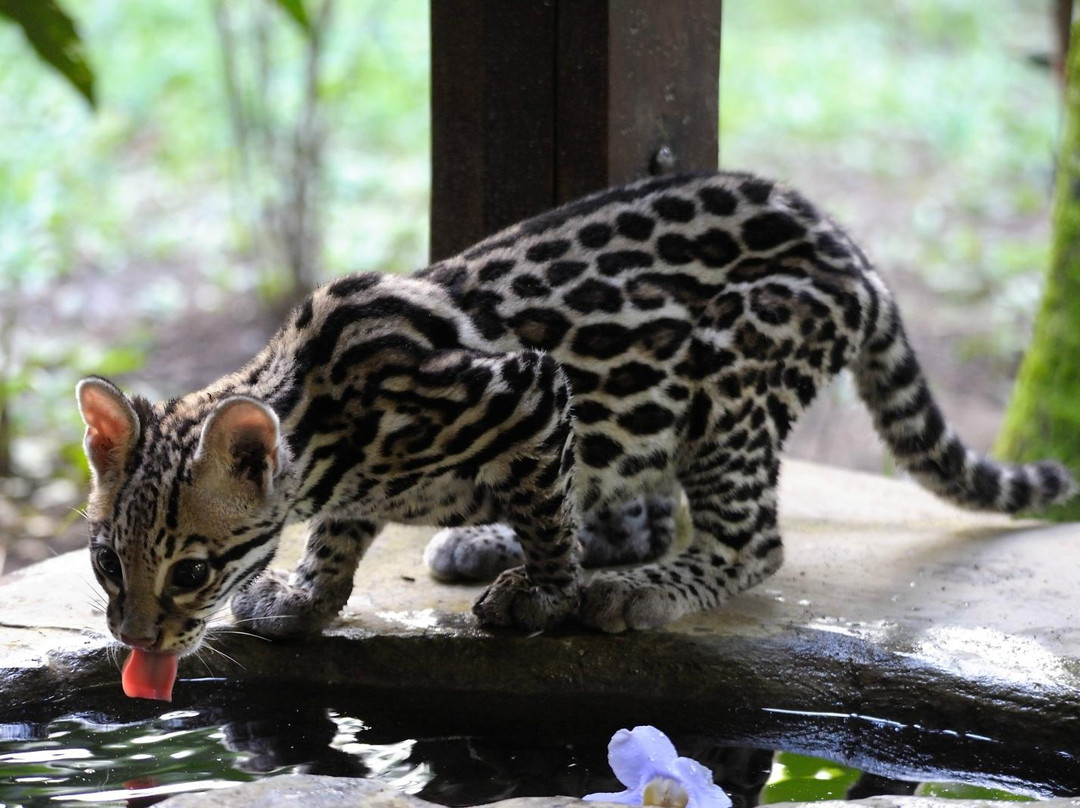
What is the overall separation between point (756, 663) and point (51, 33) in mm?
2794

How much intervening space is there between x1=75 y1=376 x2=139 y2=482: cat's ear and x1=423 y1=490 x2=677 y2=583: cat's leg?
56.5 inches

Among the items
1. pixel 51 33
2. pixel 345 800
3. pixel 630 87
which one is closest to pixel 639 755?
pixel 345 800

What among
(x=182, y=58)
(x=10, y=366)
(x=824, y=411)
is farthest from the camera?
(x=182, y=58)

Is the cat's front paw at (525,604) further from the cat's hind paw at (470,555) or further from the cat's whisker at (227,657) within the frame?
the cat's whisker at (227,657)

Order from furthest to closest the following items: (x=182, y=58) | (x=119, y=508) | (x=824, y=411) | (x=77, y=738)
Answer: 1. (x=182, y=58)
2. (x=824, y=411)
3. (x=77, y=738)
4. (x=119, y=508)

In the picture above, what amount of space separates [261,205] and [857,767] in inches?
269

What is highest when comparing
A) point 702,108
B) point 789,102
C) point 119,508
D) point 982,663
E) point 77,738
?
point 789,102

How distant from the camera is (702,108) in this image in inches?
208

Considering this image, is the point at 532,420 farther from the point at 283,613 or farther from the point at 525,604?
the point at 283,613

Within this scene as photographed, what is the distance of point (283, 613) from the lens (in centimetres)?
429

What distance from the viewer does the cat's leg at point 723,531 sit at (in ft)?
14.7

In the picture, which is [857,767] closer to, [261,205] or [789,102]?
[261,205]

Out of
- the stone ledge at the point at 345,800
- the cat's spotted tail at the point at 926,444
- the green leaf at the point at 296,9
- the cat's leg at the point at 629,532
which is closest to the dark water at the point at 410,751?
the stone ledge at the point at 345,800

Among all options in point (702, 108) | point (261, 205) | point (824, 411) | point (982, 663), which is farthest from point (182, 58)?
point (982, 663)
